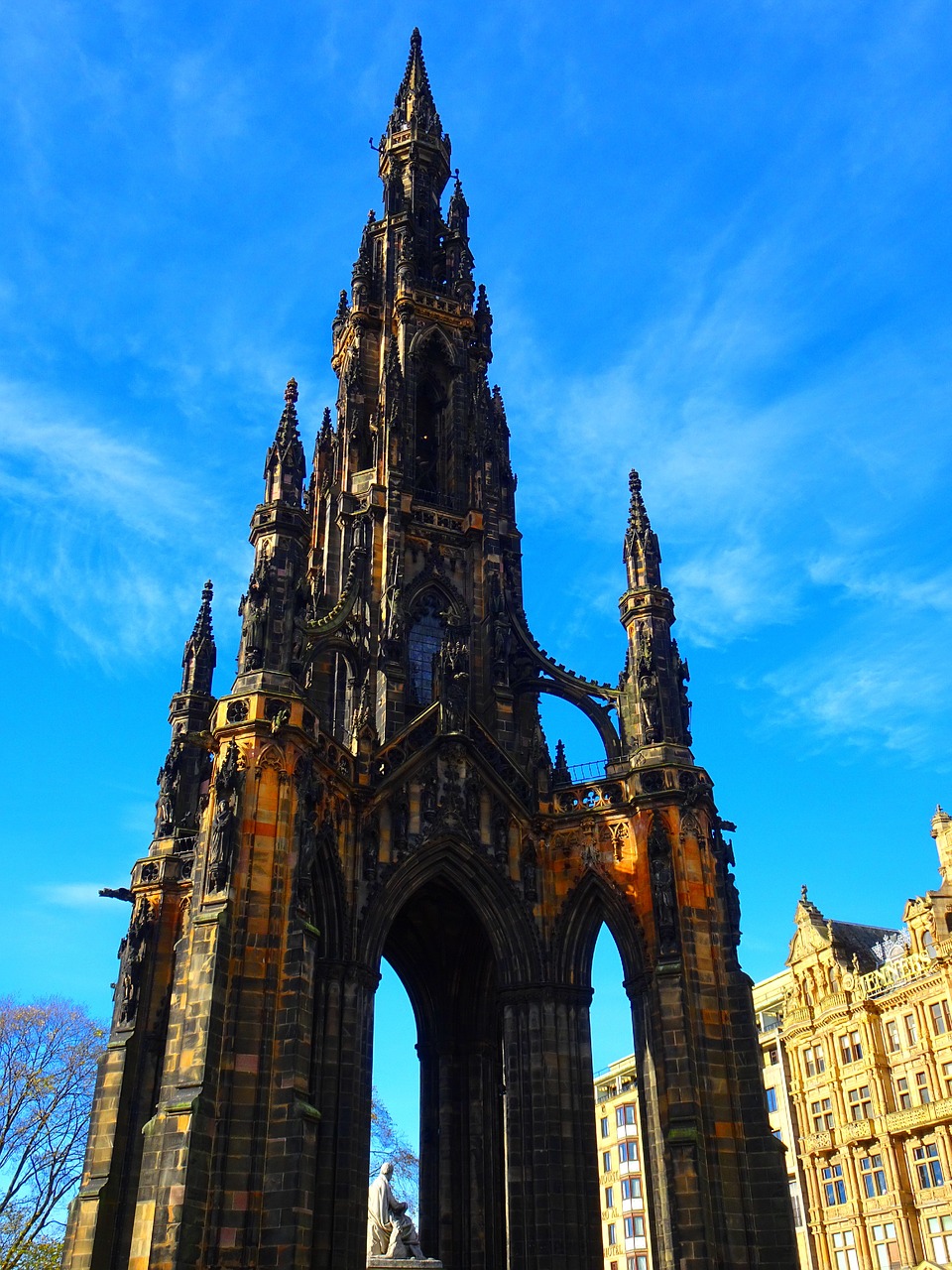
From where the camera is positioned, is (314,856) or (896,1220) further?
(896,1220)

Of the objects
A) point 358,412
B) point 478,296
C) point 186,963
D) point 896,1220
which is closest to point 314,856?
point 186,963

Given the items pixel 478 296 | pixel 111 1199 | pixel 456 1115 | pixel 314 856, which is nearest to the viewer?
pixel 314 856

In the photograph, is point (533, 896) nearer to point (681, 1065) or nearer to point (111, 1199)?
point (681, 1065)

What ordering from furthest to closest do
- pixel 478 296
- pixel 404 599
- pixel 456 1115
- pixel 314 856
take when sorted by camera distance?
pixel 478 296 → pixel 404 599 → pixel 456 1115 → pixel 314 856

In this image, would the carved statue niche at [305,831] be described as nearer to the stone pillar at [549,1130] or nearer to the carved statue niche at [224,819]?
the carved statue niche at [224,819]

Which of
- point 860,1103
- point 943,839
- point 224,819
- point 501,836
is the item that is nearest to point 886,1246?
point 860,1103

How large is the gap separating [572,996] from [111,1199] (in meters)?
12.1

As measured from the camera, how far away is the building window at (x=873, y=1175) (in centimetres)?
5117

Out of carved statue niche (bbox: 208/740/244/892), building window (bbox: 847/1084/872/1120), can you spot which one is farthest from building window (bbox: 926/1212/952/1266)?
carved statue niche (bbox: 208/740/244/892)

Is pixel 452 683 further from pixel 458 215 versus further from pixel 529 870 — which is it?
pixel 458 215

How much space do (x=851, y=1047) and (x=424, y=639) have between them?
32593 millimetres

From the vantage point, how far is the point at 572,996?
28781 millimetres

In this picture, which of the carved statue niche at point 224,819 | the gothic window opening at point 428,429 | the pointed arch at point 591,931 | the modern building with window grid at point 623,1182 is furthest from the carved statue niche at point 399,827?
the modern building with window grid at point 623,1182

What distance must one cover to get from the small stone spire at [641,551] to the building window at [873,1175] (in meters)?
32.8
